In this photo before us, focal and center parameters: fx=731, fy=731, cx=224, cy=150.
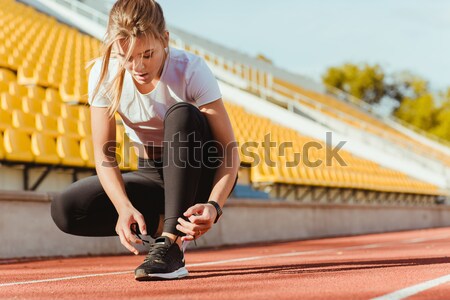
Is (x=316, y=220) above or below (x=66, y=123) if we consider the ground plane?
below

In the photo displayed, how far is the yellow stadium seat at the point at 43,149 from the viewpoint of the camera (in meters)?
6.85

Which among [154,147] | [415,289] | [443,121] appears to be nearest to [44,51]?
[154,147]

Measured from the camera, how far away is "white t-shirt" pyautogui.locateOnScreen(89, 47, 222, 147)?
10.6 ft

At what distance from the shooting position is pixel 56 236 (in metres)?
6.27

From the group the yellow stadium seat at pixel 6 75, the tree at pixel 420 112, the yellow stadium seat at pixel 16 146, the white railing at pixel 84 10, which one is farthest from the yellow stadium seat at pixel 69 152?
the tree at pixel 420 112

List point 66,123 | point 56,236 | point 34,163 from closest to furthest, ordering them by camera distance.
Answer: point 56,236 < point 34,163 < point 66,123

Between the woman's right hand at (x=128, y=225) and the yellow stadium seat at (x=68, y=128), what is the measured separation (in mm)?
4641

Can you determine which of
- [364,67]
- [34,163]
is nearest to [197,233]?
[34,163]

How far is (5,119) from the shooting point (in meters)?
7.15

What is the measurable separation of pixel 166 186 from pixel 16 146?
3.87 metres

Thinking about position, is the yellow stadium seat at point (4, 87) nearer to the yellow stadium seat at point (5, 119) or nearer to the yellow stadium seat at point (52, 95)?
the yellow stadium seat at point (52, 95)

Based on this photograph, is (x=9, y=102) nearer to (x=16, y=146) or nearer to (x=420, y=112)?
(x=16, y=146)

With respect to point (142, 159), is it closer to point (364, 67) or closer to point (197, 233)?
point (197, 233)

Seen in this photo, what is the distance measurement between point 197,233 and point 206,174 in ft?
1.28
